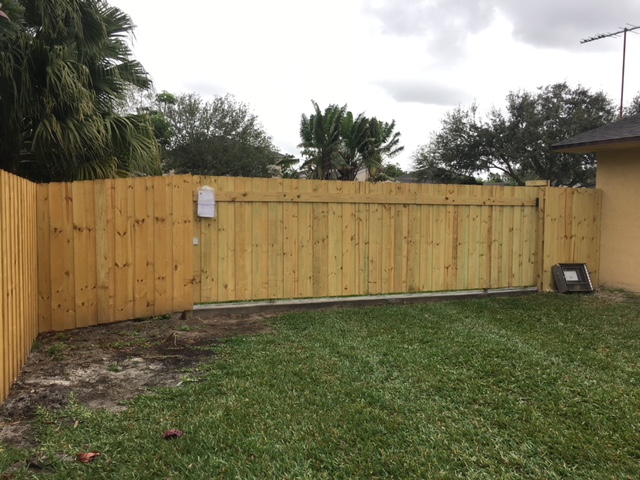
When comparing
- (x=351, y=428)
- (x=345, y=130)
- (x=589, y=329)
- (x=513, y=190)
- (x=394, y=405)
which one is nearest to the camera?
(x=351, y=428)

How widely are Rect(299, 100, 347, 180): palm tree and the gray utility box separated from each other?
56.6 ft

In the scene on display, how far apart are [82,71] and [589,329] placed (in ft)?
22.8

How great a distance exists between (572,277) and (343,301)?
397cm

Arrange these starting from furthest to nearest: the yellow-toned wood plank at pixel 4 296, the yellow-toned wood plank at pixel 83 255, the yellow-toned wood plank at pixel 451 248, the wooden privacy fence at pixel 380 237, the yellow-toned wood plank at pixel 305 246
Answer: the yellow-toned wood plank at pixel 451 248 < the yellow-toned wood plank at pixel 305 246 < the wooden privacy fence at pixel 380 237 < the yellow-toned wood plank at pixel 83 255 < the yellow-toned wood plank at pixel 4 296

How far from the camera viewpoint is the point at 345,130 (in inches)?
952

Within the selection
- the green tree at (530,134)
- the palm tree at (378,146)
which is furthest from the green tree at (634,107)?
the palm tree at (378,146)

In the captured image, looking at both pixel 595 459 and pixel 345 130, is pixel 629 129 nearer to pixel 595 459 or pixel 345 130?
pixel 595 459

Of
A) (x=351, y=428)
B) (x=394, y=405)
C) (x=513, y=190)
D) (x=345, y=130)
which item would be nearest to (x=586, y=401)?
(x=394, y=405)

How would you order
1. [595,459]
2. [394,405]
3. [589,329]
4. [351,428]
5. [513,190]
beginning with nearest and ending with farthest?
[595,459], [351,428], [394,405], [589,329], [513,190]

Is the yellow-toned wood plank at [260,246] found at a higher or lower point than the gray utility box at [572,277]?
higher

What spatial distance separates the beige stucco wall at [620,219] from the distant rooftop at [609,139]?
0.37 m

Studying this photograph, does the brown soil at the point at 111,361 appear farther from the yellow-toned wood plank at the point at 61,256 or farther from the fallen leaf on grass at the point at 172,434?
the fallen leaf on grass at the point at 172,434

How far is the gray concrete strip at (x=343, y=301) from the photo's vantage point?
6035 mm

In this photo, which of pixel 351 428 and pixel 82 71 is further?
pixel 82 71
